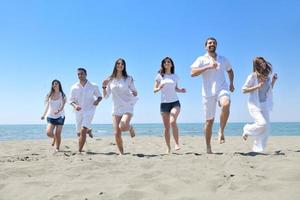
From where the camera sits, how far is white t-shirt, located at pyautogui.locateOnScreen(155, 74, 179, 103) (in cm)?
810

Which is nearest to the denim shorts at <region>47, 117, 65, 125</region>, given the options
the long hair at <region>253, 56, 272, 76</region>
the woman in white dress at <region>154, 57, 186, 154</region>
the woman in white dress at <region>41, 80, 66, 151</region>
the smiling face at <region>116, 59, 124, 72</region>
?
the woman in white dress at <region>41, 80, 66, 151</region>

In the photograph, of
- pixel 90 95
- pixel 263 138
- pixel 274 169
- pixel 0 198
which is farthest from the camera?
pixel 90 95

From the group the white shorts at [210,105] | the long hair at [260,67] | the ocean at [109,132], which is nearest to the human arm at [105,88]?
the white shorts at [210,105]

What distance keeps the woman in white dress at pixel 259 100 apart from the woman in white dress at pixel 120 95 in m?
2.38

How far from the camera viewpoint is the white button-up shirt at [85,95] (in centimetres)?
874

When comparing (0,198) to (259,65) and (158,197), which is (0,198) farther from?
(259,65)

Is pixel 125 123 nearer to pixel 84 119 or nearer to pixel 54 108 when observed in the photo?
pixel 84 119

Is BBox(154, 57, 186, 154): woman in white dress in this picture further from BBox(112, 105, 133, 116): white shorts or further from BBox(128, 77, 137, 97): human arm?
BBox(112, 105, 133, 116): white shorts

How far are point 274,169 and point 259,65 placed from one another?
313 centimetres

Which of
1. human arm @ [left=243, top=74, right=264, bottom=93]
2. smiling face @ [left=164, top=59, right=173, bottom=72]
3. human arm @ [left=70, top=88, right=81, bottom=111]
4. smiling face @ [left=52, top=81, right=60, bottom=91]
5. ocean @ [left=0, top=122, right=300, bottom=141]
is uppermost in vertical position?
smiling face @ [left=164, top=59, right=173, bottom=72]

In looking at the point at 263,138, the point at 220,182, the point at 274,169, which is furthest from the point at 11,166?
the point at 263,138

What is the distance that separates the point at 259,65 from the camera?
283 inches

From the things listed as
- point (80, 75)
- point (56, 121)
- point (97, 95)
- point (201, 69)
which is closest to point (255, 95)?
point (201, 69)

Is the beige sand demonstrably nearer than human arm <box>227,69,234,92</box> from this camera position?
Yes
